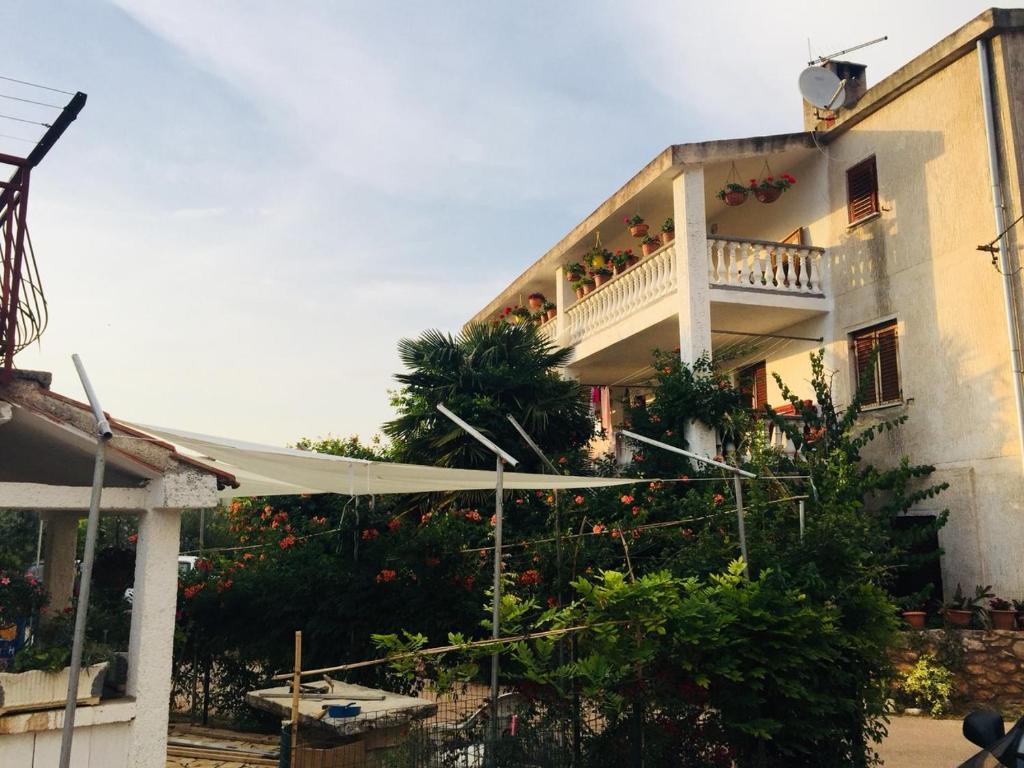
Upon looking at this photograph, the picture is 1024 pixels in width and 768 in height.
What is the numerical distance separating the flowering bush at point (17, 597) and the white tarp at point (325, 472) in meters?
1.31

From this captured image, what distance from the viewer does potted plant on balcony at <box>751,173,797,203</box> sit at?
1320 cm

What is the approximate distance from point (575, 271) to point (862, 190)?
5426 mm

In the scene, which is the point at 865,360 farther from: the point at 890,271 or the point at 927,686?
the point at 927,686

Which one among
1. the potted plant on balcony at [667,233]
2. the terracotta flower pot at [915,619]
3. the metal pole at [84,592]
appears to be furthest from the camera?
the potted plant on balcony at [667,233]

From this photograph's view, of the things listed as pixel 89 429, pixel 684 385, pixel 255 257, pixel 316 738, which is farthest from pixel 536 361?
pixel 89 429

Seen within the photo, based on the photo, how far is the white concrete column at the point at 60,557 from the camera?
283 inches

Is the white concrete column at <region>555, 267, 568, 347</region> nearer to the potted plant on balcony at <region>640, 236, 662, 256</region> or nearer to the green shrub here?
the potted plant on balcony at <region>640, 236, 662, 256</region>

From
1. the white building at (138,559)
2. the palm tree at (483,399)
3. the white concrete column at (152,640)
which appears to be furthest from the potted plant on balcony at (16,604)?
the palm tree at (483,399)

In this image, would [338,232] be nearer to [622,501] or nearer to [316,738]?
[622,501]

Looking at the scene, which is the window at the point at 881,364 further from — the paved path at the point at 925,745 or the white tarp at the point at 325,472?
the white tarp at the point at 325,472

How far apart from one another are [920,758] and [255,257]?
7.92 m

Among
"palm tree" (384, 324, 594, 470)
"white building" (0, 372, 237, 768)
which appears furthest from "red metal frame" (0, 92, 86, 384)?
"palm tree" (384, 324, 594, 470)

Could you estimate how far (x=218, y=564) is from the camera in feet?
32.8

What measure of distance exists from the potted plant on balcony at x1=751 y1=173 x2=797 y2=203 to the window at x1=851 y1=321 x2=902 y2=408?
2.62 m
